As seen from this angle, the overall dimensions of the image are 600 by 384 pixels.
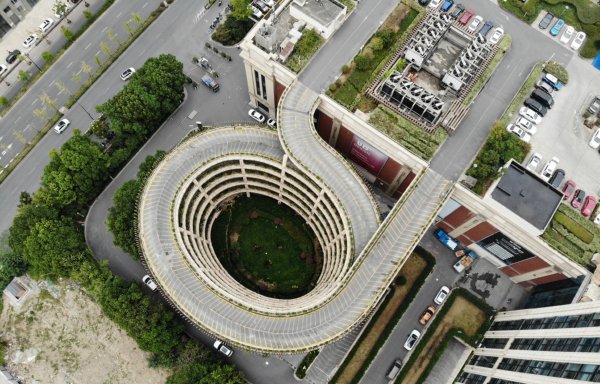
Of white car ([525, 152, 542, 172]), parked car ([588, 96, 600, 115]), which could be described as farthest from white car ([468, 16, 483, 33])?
white car ([525, 152, 542, 172])

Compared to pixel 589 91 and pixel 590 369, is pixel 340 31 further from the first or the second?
pixel 590 369

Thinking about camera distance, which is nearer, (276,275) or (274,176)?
(274,176)

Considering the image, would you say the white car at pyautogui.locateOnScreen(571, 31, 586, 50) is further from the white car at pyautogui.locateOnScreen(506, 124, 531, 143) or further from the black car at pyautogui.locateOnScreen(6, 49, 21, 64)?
the black car at pyautogui.locateOnScreen(6, 49, 21, 64)

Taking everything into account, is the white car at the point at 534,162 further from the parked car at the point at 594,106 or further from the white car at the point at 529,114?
the parked car at the point at 594,106

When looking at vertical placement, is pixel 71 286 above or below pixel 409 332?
below

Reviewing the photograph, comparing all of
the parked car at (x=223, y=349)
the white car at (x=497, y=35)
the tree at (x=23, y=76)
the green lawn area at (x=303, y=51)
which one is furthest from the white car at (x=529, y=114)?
the tree at (x=23, y=76)

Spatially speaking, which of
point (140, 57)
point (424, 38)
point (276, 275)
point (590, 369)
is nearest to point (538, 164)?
point (424, 38)
